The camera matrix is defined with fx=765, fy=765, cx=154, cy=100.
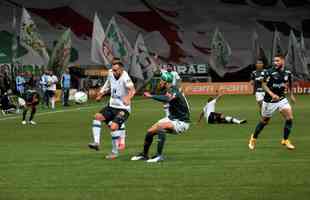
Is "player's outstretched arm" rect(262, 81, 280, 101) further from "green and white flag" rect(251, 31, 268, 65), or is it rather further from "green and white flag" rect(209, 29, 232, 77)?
"green and white flag" rect(251, 31, 268, 65)

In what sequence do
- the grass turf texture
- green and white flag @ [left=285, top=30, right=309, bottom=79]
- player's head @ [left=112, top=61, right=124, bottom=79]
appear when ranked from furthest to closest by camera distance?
green and white flag @ [left=285, top=30, right=309, bottom=79], player's head @ [left=112, top=61, right=124, bottom=79], the grass turf texture

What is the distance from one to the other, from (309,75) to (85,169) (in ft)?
177

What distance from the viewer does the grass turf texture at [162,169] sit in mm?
10438

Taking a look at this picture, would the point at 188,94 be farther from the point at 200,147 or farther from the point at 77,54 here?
the point at 200,147

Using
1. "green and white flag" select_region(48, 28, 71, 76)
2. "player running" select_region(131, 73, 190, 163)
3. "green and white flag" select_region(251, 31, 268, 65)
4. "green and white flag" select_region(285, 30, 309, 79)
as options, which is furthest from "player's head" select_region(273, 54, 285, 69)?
"green and white flag" select_region(251, 31, 268, 65)

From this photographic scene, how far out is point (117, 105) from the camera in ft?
51.0

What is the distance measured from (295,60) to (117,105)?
162 ft

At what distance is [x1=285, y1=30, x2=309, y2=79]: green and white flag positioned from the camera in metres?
63.2

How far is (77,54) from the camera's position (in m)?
65.9

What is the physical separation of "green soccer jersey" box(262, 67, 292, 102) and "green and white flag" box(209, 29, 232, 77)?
46.7 m

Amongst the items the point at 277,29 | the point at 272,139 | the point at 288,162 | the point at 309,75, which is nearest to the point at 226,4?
the point at 277,29

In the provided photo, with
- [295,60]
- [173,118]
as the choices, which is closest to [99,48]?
[295,60]

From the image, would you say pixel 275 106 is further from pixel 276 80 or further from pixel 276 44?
pixel 276 44

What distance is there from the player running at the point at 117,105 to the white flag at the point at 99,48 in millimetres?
33224
